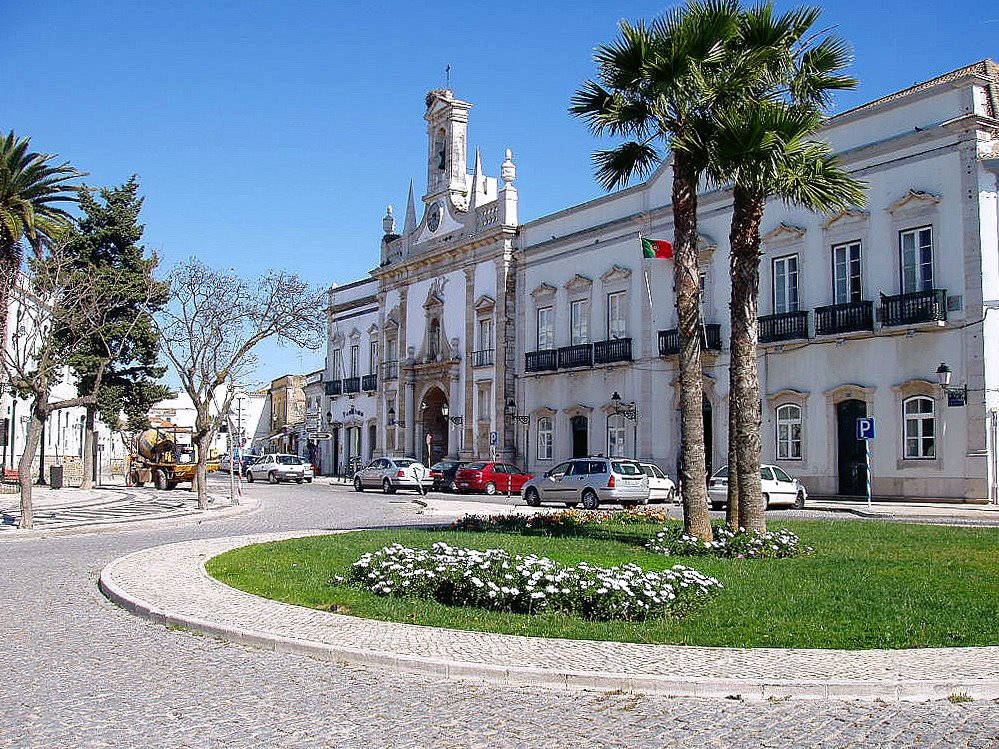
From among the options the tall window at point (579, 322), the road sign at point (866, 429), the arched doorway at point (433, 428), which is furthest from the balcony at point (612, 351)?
the arched doorway at point (433, 428)

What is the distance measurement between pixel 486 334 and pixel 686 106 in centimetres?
3569

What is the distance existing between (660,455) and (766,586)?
29.0 m

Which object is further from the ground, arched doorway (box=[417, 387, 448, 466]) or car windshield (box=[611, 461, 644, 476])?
arched doorway (box=[417, 387, 448, 466])

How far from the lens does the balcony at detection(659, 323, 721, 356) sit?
37.7m

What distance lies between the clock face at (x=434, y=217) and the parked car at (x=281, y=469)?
1449 centimetres

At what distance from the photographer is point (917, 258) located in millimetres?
31359

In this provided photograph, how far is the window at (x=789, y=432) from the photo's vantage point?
35.4 meters

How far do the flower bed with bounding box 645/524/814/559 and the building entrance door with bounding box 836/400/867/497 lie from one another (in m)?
18.7

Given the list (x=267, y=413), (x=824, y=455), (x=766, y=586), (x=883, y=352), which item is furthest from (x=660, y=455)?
(x=267, y=413)

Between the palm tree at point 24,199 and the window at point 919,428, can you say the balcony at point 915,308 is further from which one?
the palm tree at point 24,199

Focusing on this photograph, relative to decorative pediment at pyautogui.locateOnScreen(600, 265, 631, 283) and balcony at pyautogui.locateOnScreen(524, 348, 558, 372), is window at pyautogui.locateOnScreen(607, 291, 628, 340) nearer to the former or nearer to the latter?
decorative pediment at pyautogui.locateOnScreen(600, 265, 631, 283)

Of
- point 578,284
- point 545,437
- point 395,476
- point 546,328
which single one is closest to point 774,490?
point 578,284

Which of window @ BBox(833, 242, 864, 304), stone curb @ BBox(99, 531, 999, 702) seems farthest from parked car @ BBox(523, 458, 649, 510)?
stone curb @ BBox(99, 531, 999, 702)

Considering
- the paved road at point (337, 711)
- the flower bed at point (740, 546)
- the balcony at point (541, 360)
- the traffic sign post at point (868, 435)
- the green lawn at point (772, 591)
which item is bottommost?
the paved road at point (337, 711)
